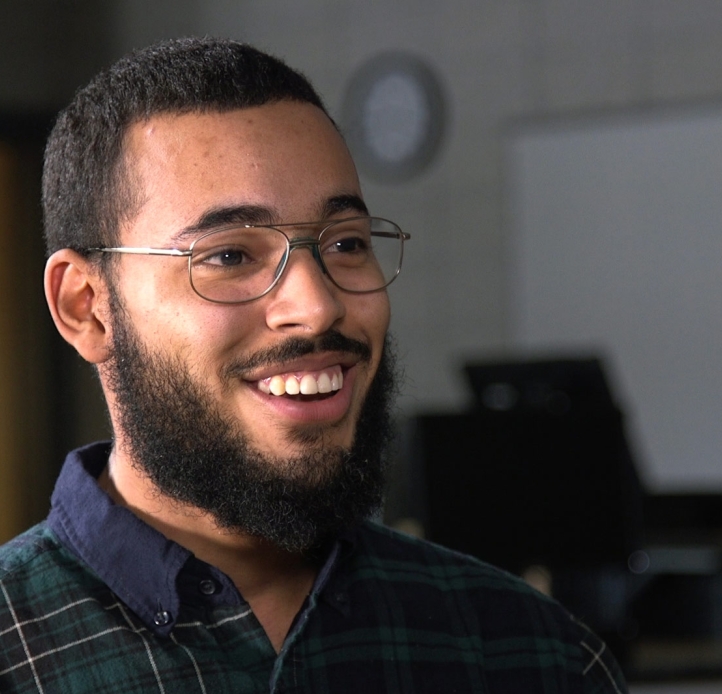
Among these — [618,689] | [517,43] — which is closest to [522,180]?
[517,43]

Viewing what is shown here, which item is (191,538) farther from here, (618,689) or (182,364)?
(618,689)

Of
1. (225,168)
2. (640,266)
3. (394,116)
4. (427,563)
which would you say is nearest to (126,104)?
(225,168)

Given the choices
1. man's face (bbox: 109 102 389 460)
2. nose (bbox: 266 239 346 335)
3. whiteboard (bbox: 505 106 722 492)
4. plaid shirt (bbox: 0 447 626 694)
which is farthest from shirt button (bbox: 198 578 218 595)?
whiteboard (bbox: 505 106 722 492)

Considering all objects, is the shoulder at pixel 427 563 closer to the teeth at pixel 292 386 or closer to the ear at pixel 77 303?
the teeth at pixel 292 386

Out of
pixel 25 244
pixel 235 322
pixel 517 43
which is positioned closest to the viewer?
pixel 235 322

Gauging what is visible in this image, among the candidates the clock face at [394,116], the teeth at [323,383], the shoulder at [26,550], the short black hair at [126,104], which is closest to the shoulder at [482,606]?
the teeth at [323,383]

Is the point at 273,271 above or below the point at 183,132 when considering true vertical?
below

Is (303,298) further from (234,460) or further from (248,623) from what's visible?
(248,623)

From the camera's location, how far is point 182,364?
1214mm

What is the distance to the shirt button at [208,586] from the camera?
121 cm

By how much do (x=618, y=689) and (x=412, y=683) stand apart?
0.27 metres

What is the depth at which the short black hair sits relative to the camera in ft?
4.12

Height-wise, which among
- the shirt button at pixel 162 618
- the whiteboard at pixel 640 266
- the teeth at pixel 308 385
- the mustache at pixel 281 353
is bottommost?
the whiteboard at pixel 640 266

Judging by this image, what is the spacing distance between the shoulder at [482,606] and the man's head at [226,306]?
94mm
